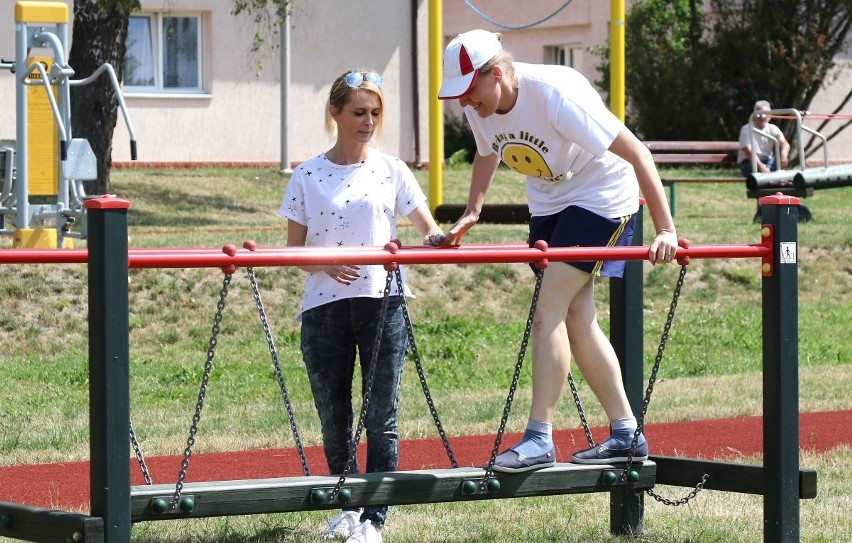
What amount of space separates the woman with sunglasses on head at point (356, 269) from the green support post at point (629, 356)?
32.6 inches

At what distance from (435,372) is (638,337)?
479 centimetres

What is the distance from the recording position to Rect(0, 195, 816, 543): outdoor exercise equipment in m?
4.03

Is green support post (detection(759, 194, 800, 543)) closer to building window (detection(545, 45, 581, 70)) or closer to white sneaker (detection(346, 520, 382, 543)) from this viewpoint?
white sneaker (detection(346, 520, 382, 543))

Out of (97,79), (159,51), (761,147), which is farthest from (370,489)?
(159,51)

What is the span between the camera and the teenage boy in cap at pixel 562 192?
4.72m

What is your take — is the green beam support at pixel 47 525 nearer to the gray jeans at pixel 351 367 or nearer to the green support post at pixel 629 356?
the gray jeans at pixel 351 367

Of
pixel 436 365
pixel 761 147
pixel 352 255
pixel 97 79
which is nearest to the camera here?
pixel 352 255

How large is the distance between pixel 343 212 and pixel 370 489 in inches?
38.7

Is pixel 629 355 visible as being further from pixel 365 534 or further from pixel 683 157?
pixel 683 157

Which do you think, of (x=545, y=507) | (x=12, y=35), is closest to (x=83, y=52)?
(x=12, y=35)

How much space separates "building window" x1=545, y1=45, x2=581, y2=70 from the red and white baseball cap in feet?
86.2

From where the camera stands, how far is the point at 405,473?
185 inches

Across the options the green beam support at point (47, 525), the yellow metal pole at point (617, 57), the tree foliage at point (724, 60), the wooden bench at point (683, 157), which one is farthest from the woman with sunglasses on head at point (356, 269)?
the tree foliage at point (724, 60)

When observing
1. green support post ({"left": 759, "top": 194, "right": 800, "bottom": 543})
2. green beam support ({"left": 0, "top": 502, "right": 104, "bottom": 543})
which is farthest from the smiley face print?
green beam support ({"left": 0, "top": 502, "right": 104, "bottom": 543})
